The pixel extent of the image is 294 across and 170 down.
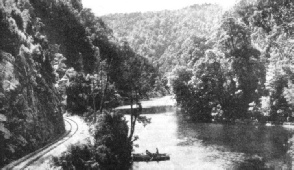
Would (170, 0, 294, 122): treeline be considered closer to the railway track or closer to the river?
the river

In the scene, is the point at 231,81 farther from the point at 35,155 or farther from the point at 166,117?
the point at 35,155

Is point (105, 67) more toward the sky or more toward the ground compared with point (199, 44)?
more toward the ground

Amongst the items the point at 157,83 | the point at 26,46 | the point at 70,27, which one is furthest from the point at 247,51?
the point at 157,83

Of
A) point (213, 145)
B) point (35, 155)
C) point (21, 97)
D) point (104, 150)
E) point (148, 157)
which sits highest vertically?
point (21, 97)

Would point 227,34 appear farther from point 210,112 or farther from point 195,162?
point 195,162

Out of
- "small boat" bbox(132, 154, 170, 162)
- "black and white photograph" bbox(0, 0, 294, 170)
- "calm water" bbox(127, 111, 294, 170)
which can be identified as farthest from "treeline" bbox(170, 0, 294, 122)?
"small boat" bbox(132, 154, 170, 162)

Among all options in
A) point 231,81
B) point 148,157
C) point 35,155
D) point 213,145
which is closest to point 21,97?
point 35,155

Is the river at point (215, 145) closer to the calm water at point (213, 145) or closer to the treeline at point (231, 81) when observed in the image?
the calm water at point (213, 145)
